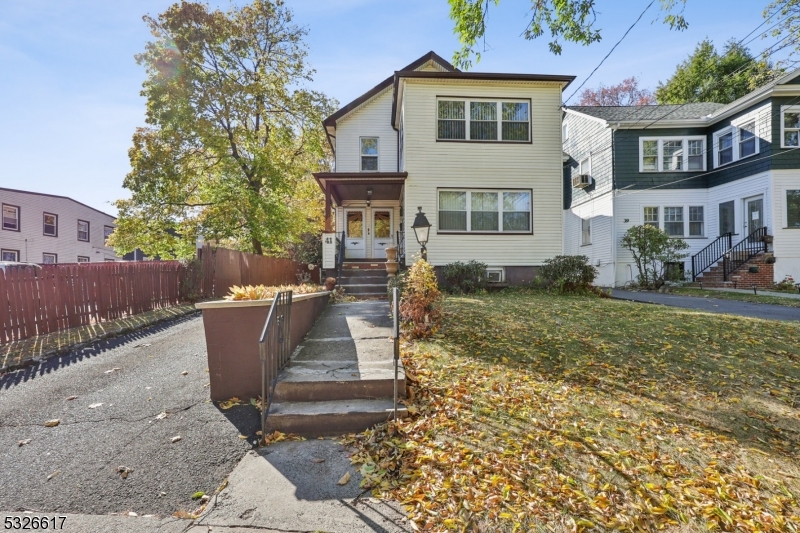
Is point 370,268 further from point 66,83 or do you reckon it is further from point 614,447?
point 614,447

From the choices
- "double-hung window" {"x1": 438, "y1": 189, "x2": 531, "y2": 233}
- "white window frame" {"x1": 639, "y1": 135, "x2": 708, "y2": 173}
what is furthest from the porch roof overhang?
"white window frame" {"x1": 639, "y1": 135, "x2": 708, "y2": 173}

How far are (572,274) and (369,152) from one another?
945cm

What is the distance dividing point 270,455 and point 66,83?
9605 millimetres

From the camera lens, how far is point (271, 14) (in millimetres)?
18125

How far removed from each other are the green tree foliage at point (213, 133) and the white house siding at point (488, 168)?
6886 mm

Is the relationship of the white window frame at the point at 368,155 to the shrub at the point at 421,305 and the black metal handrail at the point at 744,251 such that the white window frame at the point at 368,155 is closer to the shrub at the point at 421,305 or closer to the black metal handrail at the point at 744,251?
the shrub at the point at 421,305

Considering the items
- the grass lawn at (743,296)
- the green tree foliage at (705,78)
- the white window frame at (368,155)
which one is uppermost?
the green tree foliage at (705,78)

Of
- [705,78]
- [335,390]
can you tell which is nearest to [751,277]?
[335,390]

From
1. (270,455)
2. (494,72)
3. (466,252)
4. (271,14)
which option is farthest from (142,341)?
(271,14)

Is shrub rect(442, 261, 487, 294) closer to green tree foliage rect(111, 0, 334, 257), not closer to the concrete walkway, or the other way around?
the concrete walkway

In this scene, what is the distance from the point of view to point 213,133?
1573 centimetres

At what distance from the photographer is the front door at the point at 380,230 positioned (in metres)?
15.9

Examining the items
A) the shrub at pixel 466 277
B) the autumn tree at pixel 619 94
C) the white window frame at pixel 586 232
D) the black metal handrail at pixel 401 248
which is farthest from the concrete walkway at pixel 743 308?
the autumn tree at pixel 619 94

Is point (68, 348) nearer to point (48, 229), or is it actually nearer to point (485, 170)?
point (485, 170)
